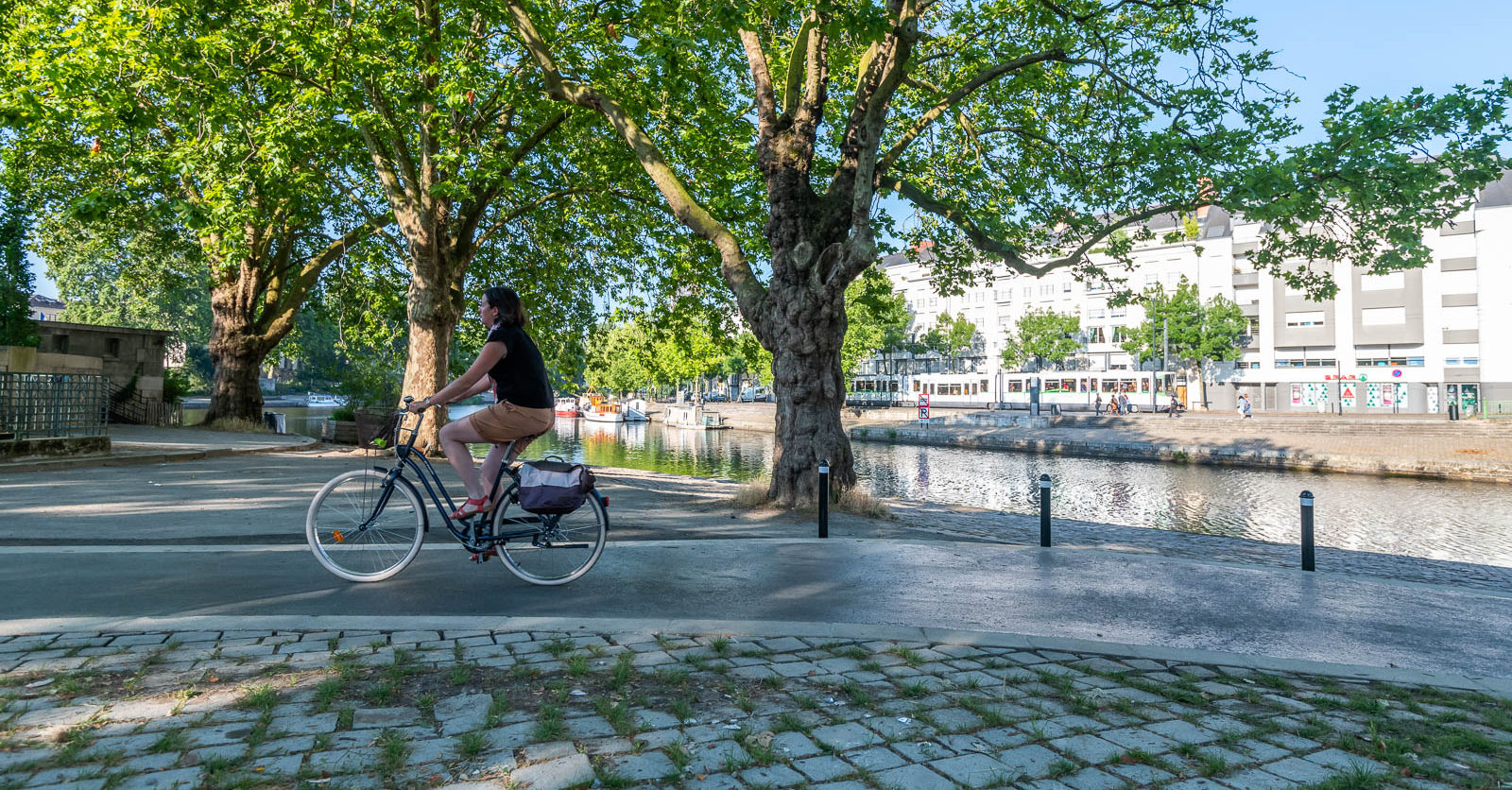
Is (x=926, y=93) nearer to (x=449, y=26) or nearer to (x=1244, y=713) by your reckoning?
(x=449, y=26)

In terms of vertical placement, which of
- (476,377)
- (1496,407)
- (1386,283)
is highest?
(1386,283)

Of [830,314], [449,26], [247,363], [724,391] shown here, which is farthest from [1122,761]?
[724,391]

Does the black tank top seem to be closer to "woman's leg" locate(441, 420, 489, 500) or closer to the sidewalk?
"woman's leg" locate(441, 420, 489, 500)

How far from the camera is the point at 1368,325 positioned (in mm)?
58562

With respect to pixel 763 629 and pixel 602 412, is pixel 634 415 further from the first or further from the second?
pixel 763 629

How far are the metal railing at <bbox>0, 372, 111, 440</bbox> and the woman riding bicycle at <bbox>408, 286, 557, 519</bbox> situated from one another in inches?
425

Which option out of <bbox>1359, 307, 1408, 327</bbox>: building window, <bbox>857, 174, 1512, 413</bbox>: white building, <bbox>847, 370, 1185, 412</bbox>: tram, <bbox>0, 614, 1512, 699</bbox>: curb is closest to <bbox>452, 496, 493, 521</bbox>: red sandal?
<bbox>0, 614, 1512, 699</bbox>: curb

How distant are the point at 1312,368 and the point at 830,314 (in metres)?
63.8

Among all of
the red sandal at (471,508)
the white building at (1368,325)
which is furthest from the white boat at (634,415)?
the red sandal at (471,508)

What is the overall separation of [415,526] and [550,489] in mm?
994

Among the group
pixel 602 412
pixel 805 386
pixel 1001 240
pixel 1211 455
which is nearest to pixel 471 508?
pixel 805 386

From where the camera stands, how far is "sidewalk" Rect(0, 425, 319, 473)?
12.6 metres

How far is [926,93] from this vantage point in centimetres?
1416

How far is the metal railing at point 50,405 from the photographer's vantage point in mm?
12234
